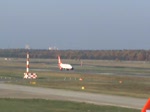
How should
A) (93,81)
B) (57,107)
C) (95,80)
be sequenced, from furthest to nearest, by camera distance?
(95,80) < (93,81) < (57,107)

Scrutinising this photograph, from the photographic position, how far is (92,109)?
2353 cm

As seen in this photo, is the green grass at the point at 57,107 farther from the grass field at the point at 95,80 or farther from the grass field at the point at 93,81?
the grass field at the point at 95,80

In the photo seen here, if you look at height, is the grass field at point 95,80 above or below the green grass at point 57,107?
above

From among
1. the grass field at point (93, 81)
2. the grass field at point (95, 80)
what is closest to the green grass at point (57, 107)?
the grass field at point (93, 81)

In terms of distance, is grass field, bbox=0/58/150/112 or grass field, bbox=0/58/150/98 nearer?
grass field, bbox=0/58/150/112

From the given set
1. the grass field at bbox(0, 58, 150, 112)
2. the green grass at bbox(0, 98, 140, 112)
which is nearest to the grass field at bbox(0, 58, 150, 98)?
the grass field at bbox(0, 58, 150, 112)

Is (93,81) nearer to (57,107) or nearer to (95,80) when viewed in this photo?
(95,80)

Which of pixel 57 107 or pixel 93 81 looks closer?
pixel 57 107

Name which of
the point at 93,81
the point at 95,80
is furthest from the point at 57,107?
the point at 95,80

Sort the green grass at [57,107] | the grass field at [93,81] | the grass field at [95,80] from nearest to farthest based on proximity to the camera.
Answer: the green grass at [57,107], the grass field at [93,81], the grass field at [95,80]

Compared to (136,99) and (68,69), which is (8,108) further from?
(68,69)

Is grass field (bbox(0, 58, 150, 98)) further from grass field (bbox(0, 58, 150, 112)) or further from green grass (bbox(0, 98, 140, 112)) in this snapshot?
green grass (bbox(0, 98, 140, 112))

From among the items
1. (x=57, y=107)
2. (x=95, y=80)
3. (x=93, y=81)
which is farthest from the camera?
(x=95, y=80)

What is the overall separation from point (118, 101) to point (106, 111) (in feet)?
20.8
